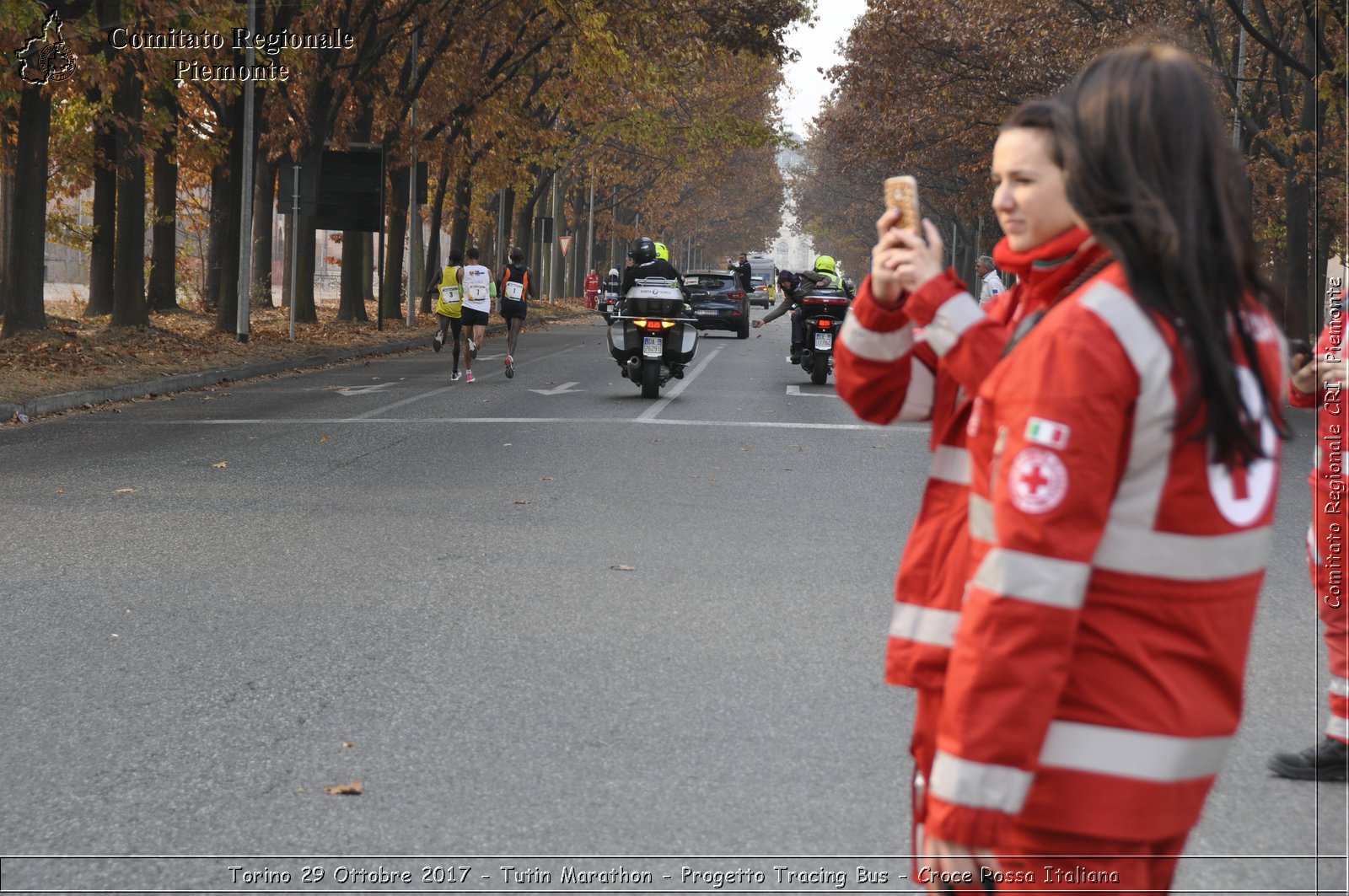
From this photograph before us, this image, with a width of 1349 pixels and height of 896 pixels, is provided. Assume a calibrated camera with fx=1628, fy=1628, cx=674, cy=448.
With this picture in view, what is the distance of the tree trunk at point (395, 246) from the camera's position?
36375 millimetres

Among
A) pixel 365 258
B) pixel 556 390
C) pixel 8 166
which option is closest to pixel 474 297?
pixel 556 390

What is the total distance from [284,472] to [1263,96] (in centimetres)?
2436

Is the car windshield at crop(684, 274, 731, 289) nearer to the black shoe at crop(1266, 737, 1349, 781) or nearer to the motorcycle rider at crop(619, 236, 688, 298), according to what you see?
the motorcycle rider at crop(619, 236, 688, 298)

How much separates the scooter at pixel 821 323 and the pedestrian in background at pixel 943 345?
18956 mm

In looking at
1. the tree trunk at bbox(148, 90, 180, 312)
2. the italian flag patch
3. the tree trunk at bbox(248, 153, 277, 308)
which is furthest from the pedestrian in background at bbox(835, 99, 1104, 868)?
the tree trunk at bbox(248, 153, 277, 308)

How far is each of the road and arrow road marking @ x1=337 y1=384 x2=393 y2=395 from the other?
659cm

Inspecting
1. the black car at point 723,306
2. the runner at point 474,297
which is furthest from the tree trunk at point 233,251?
the black car at point 723,306

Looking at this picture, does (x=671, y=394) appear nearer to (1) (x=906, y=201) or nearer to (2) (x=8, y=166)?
(2) (x=8, y=166)

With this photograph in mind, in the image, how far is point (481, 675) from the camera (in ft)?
19.4

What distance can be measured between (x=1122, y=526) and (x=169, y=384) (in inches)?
732

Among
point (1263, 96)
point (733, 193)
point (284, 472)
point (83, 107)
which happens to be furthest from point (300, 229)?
point (733, 193)

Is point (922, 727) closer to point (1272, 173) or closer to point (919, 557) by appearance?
point (919, 557)

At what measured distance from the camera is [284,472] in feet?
37.6

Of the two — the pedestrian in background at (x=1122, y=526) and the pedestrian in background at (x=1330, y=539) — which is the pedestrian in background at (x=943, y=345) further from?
the pedestrian in background at (x=1330, y=539)
